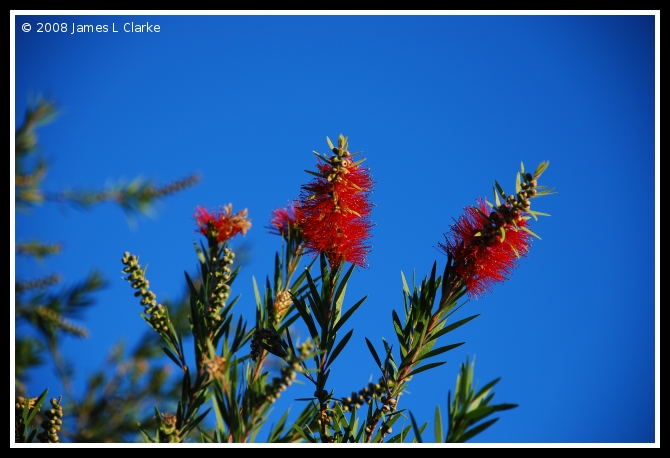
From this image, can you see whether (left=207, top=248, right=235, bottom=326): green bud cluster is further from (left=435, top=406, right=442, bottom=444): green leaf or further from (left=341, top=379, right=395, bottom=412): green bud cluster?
(left=435, top=406, right=442, bottom=444): green leaf

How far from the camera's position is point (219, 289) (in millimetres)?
1161

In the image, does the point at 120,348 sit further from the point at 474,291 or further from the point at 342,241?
the point at 474,291

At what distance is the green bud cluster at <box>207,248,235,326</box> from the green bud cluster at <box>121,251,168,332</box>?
0.11 metres

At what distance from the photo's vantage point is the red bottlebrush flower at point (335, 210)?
1.37m

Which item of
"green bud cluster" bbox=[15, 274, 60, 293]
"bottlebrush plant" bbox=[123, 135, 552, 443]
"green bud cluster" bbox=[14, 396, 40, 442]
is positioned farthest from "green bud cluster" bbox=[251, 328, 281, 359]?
"green bud cluster" bbox=[15, 274, 60, 293]

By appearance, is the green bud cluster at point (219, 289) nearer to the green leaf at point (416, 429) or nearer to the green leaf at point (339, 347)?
the green leaf at point (339, 347)

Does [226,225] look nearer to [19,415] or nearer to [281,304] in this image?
[281,304]

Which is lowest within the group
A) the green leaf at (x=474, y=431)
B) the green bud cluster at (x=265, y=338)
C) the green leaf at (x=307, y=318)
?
the green leaf at (x=474, y=431)

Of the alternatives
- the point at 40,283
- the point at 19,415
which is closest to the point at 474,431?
the point at 19,415

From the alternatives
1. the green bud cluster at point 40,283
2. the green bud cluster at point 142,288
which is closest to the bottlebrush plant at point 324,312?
the green bud cluster at point 142,288

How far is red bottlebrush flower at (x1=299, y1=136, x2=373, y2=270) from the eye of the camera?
1.37 metres

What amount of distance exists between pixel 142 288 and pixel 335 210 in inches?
19.1

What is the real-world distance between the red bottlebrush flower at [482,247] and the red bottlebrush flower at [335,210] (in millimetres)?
228

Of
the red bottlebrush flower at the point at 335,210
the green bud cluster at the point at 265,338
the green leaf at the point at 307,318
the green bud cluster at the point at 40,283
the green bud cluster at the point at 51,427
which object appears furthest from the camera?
the green bud cluster at the point at 40,283
